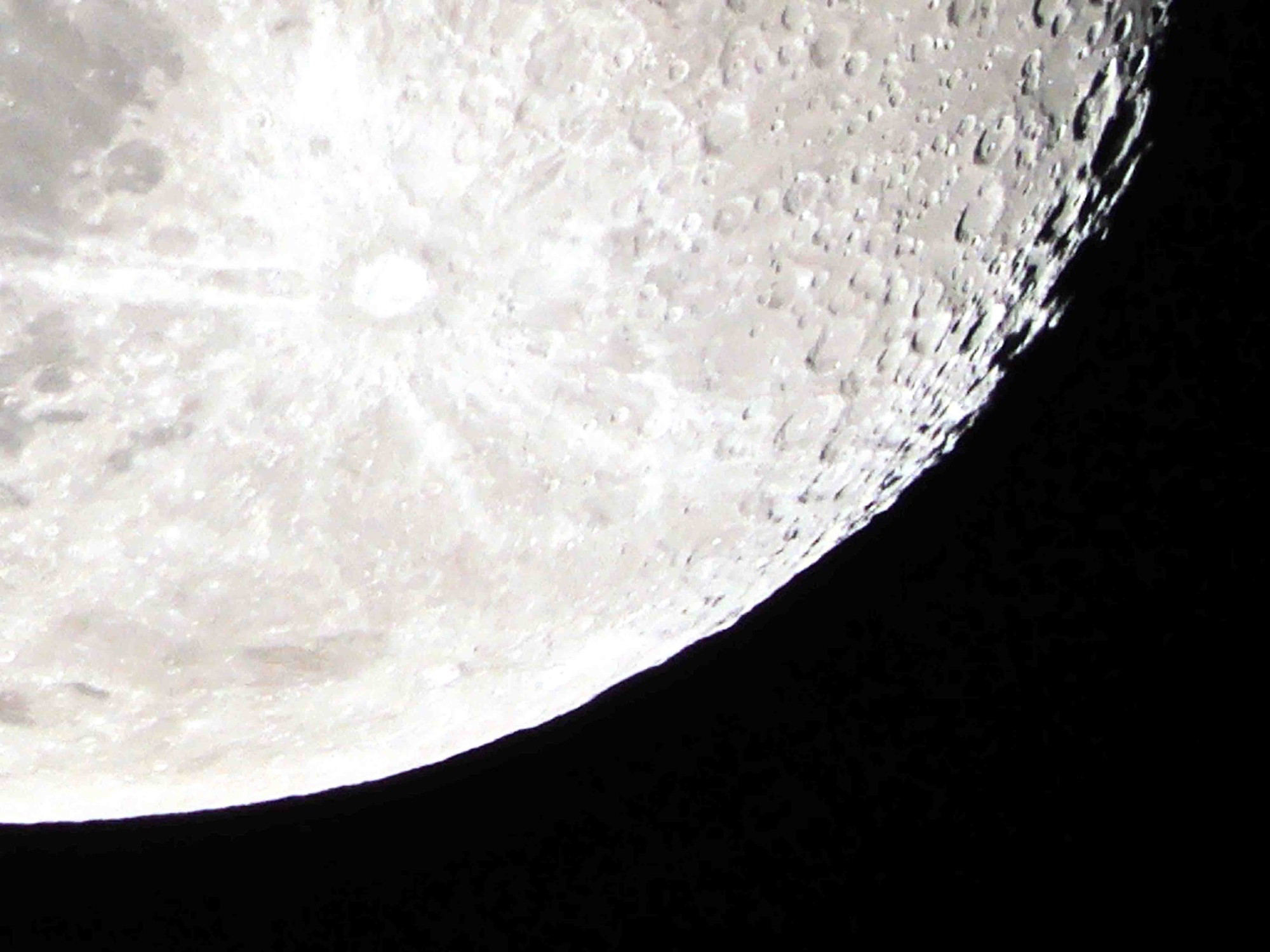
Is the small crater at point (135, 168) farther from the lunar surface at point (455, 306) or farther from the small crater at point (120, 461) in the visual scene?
the small crater at point (120, 461)

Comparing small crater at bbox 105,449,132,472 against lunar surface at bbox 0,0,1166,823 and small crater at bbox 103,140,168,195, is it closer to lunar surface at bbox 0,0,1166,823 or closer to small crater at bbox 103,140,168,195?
lunar surface at bbox 0,0,1166,823

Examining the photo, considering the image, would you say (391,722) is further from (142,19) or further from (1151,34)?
(1151,34)

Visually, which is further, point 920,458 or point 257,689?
point 920,458

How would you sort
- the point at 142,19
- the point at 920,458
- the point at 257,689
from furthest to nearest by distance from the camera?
the point at 920,458 → the point at 257,689 → the point at 142,19

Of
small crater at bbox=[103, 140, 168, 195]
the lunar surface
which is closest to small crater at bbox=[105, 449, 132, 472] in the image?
the lunar surface

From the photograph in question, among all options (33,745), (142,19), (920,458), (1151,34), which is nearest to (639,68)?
(142,19)

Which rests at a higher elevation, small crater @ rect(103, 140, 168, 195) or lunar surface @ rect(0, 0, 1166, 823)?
small crater @ rect(103, 140, 168, 195)

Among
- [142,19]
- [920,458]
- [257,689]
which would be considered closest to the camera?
[142,19]

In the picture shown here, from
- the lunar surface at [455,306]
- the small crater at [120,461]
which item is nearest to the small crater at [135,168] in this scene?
the lunar surface at [455,306]
